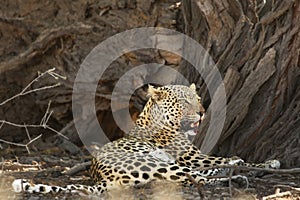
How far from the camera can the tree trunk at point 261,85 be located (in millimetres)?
6168

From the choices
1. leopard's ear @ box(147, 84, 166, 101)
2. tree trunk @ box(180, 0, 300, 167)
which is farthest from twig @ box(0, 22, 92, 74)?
leopard's ear @ box(147, 84, 166, 101)

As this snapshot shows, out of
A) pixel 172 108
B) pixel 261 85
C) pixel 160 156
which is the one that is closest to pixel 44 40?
pixel 172 108

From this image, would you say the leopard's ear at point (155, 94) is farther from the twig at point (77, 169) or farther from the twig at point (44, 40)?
the twig at point (44, 40)

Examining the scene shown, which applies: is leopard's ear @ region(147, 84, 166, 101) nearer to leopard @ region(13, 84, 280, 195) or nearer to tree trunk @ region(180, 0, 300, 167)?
leopard @ region(13, 84, 280, 195)

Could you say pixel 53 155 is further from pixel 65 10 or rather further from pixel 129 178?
pixel 129 178

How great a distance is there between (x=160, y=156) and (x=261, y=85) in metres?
1.32

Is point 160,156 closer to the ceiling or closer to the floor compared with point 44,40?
closer to the floor

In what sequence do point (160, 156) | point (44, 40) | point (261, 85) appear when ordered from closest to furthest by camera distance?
point (160, 156) < point (261, 85) < point (44, 40)

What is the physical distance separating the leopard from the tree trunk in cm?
31

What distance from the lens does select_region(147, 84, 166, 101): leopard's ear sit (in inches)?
252

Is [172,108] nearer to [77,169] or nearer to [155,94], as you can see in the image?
[155,94]

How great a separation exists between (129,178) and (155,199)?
0.50 metres

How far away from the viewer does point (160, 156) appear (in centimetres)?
577

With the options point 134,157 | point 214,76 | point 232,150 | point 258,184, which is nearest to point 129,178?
point 134,157
